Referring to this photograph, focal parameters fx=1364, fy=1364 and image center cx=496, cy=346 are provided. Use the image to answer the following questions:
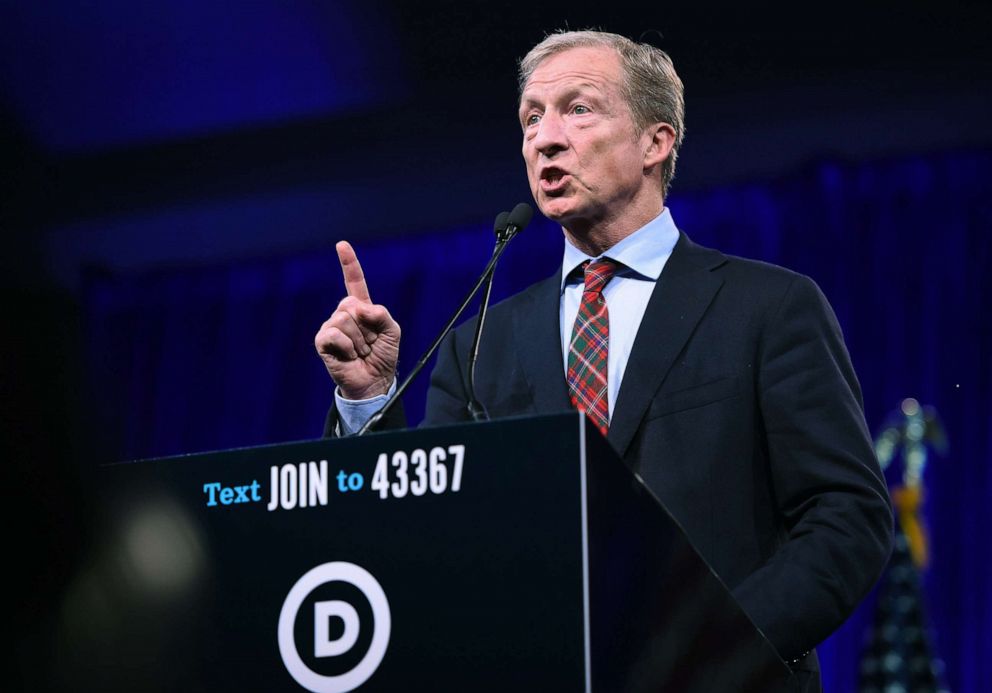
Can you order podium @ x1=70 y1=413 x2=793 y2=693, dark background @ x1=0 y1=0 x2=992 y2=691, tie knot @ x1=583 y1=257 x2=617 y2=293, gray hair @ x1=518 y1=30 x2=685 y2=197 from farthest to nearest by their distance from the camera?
dark background @ x1=0 y1=0 x2=992 y2=691 → gray hair @ x1=518 y1=30 x2=685 y2=197 → tie knot @ x1=583 y1=257 x2=617 y2=293 → podium @ x1=70 y1=413 x2=793 y2=693

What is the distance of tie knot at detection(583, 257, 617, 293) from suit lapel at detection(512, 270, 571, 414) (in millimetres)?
53

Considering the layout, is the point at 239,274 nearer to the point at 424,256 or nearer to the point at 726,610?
the point at 424,256

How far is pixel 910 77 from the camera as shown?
163 inches

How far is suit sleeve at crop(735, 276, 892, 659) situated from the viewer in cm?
143

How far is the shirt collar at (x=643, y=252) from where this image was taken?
6.34 ft

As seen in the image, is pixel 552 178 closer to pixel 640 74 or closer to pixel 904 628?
pixel 640 74

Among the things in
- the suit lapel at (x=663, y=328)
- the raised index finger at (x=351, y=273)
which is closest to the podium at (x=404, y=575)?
the suit lapel at (x=663, y=328)

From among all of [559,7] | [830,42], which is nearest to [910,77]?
[830,42]

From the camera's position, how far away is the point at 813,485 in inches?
64.2

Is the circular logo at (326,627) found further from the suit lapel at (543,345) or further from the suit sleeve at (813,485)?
the suit lapel at (543,345)

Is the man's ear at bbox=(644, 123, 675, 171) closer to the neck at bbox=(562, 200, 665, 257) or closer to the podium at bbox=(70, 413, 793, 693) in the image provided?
the neck at bbox=(562, 200, 665, 257)

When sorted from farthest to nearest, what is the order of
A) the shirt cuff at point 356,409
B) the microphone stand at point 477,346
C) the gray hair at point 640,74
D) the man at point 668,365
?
1. the gray hair at point 640,74
2. the shirt cuff at point 356,409
3. the man at point 668,365
4. the microphone stand at point 477,346

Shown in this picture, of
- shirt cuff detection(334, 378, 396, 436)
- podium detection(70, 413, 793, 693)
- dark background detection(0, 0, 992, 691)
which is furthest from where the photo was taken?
dark background detection(0, 0, 992, 691)

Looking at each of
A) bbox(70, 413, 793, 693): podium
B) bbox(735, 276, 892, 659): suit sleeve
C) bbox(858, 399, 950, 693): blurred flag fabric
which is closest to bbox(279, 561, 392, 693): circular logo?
bbox(70, 413, 793, 693): podium
